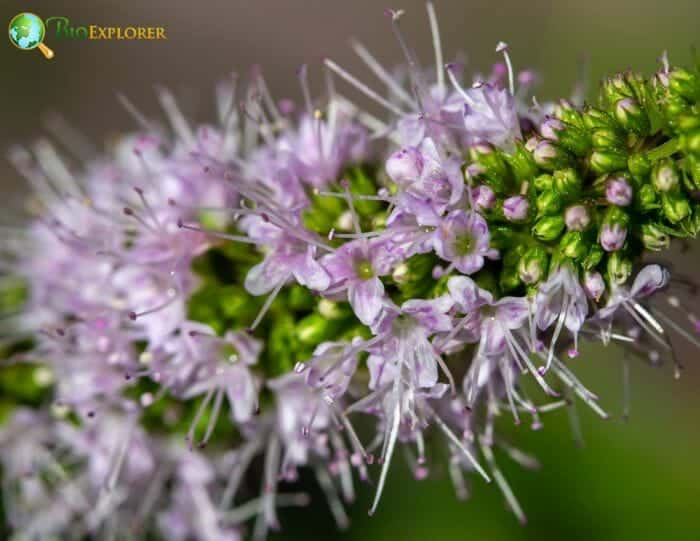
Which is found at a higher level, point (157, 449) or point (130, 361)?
point (130, 361)

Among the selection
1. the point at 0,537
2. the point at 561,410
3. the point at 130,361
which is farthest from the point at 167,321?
the point at 561,410

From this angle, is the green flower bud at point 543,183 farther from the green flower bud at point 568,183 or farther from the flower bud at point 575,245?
the flower bud at point 575,245

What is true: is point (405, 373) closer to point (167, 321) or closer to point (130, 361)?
point (167, 321)

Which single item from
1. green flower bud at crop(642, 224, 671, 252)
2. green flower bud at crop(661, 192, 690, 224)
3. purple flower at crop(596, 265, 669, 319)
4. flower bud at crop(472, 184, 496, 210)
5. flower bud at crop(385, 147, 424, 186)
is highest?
flower bud at crop(385, 147, 424, 186)

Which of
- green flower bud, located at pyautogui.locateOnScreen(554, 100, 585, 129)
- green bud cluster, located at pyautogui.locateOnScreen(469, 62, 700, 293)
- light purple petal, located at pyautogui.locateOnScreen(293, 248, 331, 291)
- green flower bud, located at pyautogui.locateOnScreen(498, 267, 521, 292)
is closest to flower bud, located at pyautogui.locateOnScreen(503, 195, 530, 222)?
green bud cluster, located at pyautogui.locateOnScreen(469, 62, 700, 293)

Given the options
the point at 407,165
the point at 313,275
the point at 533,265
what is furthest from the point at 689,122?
the point at 313,275

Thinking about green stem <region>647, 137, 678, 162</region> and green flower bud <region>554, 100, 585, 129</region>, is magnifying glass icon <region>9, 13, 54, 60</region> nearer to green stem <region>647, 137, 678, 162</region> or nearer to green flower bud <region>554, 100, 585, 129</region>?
green flower bud <region>554, 100, 585, 129</region>

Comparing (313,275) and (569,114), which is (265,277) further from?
(569,114)
